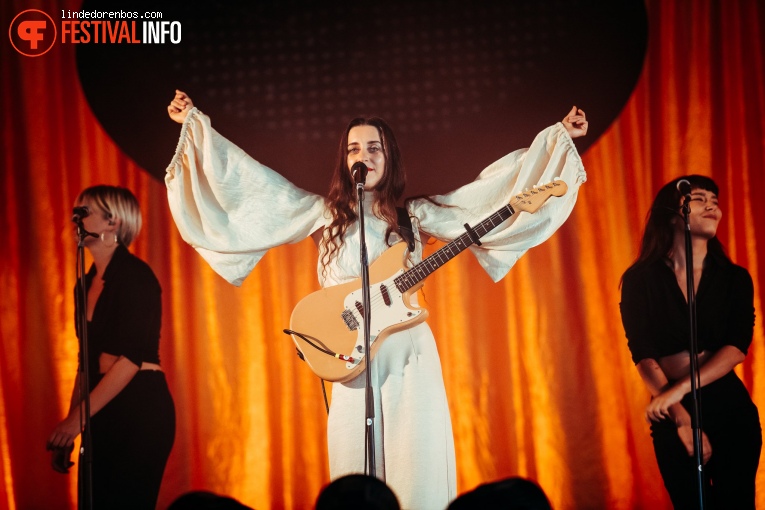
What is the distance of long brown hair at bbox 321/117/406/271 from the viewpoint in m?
3.65

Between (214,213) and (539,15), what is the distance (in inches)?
70.4

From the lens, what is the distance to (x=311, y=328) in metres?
3.53

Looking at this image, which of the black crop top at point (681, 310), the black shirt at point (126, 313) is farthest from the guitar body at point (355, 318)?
the black crop top at point (681, 310)

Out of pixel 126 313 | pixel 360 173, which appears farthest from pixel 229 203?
pixel 360 173

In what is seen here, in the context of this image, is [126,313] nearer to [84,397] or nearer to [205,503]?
[84,397]

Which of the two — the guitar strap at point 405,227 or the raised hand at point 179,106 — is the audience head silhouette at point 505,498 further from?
the raised hand at point 179,106

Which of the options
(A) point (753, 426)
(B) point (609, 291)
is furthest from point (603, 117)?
(A) point (753, 426)

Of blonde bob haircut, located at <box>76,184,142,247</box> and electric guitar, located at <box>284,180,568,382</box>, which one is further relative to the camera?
blonde bob haircut, located at <box>76,184,142,247</box>

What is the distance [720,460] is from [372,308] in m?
1.71

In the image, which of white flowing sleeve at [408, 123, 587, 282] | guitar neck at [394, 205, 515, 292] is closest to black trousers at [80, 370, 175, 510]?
guitar neck at [394, 205, 515, 292]

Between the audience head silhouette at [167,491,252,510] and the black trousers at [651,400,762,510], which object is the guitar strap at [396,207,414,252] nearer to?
the black trousers at [651,400,762,510]

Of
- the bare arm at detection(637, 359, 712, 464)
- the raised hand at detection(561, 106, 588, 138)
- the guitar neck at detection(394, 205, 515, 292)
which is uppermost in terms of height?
the raised hand at detection(561, 106, 588, 138)

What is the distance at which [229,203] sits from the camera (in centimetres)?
383

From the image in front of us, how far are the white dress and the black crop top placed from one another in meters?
0.53
